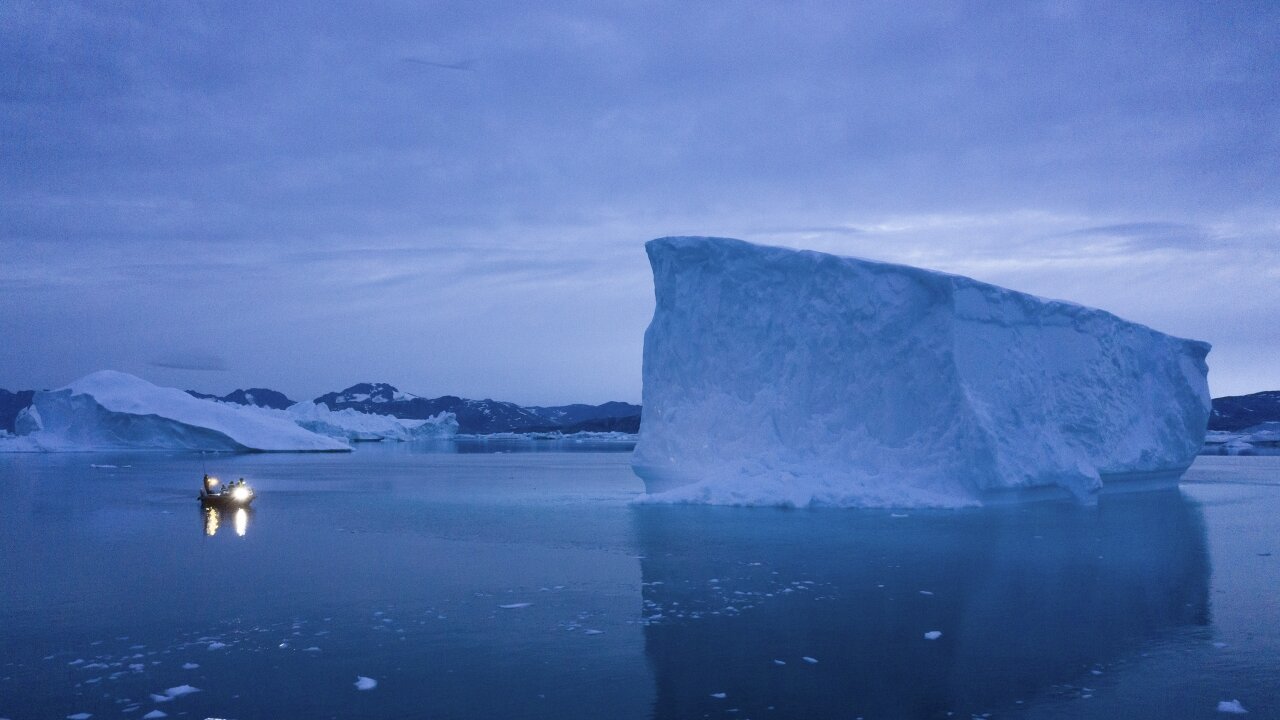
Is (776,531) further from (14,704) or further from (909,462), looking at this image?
(14,704)

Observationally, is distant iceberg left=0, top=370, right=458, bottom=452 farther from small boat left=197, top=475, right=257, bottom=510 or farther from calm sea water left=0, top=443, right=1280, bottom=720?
calm sea water left=0, top=443, right=1280, bottom=720

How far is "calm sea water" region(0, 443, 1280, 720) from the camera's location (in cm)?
514

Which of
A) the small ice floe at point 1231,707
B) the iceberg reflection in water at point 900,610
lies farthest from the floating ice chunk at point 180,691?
the small ice floe at point 1231,707

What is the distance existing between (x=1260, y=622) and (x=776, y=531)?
645 cm

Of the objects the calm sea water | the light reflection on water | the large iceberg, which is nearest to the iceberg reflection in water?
the calm sea water

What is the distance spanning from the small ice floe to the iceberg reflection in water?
66 cm

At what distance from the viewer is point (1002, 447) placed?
55.0 ft

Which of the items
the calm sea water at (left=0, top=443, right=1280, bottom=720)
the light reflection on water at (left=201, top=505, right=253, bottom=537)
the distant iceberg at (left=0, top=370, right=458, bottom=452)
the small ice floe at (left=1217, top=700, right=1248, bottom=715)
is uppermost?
the distant iceberg at (left=0, top=370, right=458, bottom=452)

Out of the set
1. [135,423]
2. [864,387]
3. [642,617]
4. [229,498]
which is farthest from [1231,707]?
[135,423]

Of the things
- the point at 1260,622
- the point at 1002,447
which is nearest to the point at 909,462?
the point at 1002,447

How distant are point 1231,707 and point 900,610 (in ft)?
9.09

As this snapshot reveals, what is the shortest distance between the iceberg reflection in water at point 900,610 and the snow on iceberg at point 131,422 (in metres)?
43.3

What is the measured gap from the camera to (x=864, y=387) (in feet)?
57.3

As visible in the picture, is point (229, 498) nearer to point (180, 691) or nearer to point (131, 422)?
point (180, 691)
